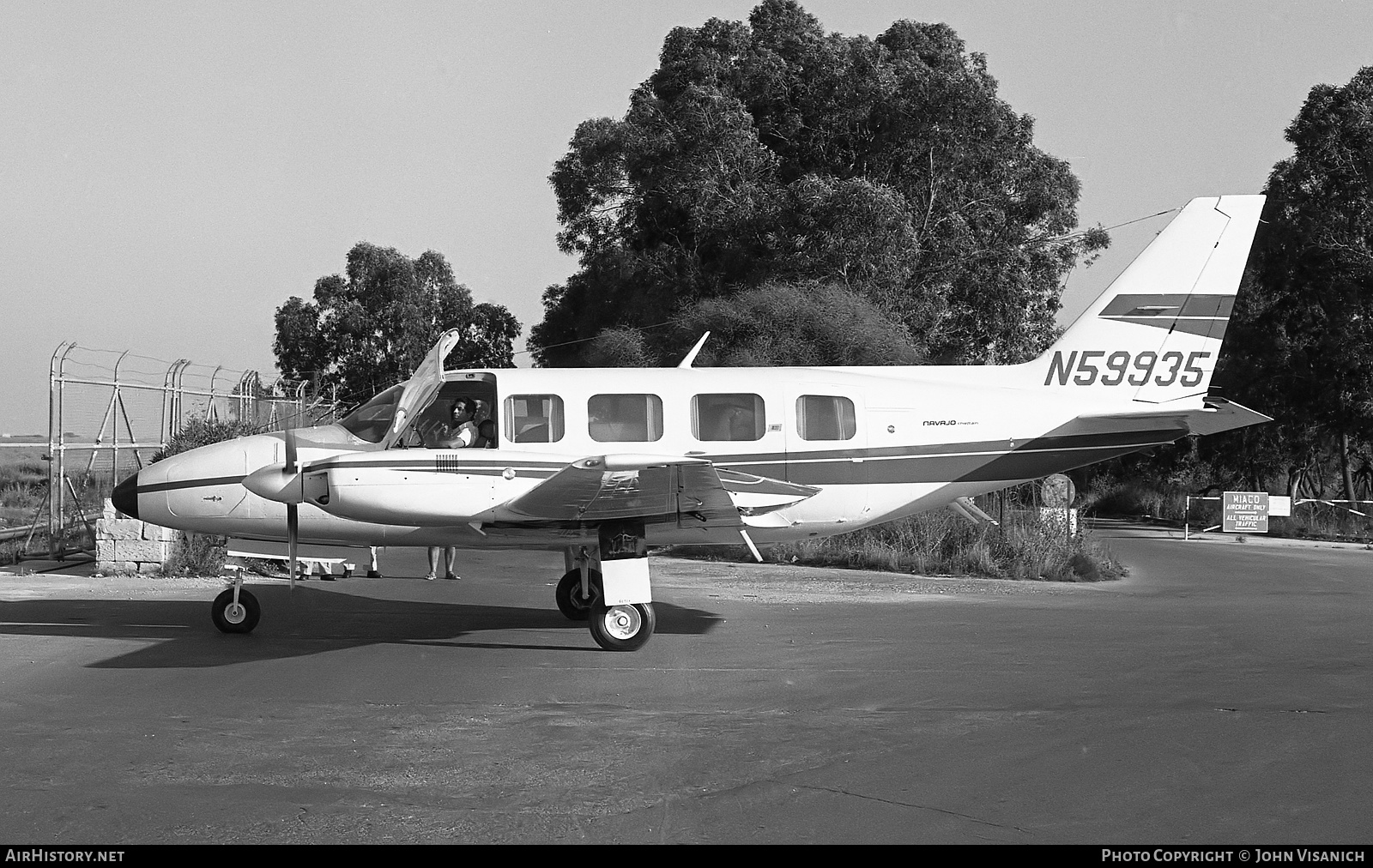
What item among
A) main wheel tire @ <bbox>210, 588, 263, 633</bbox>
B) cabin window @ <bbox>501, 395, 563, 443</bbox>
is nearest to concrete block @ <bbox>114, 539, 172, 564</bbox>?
main wheel tire @ <bbox>210, 588, 263, 633</bbox>

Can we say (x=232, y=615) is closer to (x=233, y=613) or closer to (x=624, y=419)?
(x=233, y=613)

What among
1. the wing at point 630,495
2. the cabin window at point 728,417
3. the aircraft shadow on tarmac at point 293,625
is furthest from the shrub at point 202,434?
the cabin window at point 728,417

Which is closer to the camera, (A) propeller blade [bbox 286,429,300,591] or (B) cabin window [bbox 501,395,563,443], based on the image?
(A) propeller blade [bbox 286,429,300,591]

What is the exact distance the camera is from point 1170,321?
13.2m

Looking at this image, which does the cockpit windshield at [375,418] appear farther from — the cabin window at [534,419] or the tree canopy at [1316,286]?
the tree canopy at [1316,286]

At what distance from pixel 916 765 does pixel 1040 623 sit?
6343 mm

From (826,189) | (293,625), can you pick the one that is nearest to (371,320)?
(826,189)

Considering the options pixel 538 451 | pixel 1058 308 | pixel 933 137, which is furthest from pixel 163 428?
pixel 1058 308

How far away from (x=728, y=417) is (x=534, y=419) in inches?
75.4

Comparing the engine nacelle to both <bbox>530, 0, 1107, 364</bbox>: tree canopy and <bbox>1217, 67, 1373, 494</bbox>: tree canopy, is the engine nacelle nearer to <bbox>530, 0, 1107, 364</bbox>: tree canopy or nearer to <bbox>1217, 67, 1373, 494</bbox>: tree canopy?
<bbox>530, 0, 1107, 364</bbox>: tree canopy

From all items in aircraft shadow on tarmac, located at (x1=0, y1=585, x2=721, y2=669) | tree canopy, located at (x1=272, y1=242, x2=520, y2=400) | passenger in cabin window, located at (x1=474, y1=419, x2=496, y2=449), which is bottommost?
aircraft shadow on tarmac, located at (x1=0, y1=585, x2=721, y2=669)

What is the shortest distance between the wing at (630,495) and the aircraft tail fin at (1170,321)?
14.6ft

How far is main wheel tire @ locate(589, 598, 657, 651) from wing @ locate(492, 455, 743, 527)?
84 cm

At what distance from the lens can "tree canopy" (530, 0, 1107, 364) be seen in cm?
3139
